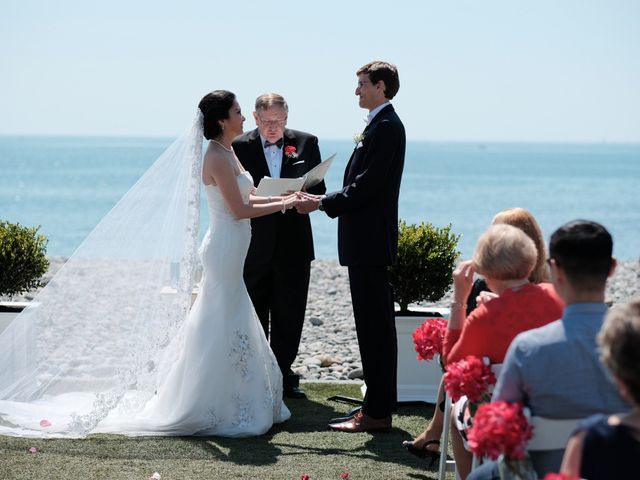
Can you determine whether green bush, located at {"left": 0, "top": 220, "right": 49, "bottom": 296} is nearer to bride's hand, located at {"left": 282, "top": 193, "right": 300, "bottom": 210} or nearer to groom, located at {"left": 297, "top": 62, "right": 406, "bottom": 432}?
bride's hand, located at {"left": 282, "top": 193, "right": 300, "bottom": 210}

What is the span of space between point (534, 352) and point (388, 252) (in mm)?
3016

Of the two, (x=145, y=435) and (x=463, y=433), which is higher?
(x=463, y=433)

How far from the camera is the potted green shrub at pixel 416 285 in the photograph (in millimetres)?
7371

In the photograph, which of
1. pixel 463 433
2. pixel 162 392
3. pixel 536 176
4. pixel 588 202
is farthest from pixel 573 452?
pixel 536 176

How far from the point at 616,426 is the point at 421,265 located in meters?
4.53

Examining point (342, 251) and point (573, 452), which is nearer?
point (573, 452)

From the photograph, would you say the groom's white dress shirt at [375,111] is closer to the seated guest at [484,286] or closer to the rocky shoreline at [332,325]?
the seated guest at [484,286]

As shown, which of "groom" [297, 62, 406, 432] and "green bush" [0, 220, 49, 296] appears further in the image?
"green bush" [0, 220, 49, 296]

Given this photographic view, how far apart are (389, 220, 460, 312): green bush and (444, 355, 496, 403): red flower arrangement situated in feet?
11.0

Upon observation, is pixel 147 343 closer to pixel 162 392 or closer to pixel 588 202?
pixel 162 392

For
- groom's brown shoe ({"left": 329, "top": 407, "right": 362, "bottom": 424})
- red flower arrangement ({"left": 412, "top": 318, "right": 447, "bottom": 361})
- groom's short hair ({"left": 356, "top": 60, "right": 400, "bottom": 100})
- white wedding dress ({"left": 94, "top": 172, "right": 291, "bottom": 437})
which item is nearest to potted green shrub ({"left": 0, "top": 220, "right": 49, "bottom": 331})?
white wedding dress ({"left": 94, "top": 172, "right": 291, "bottom": 437})

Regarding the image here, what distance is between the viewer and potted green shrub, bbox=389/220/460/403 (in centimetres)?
737

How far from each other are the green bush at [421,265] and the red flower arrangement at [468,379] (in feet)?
11.0

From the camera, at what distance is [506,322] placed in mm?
4199
